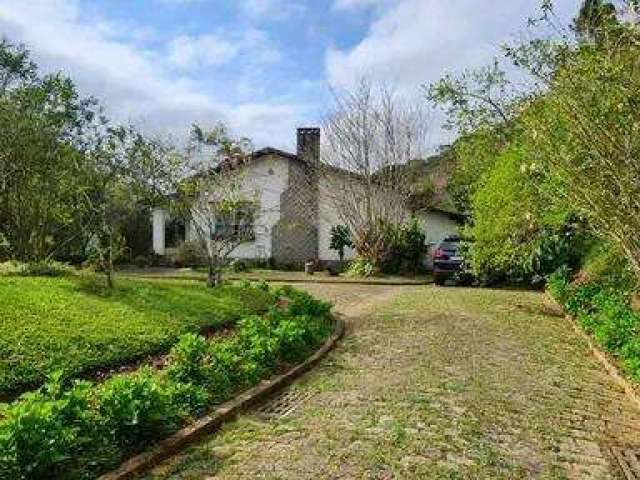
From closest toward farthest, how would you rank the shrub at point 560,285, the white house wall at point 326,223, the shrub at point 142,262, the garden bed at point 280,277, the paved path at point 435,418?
the paved path at point 435,418 → the shrub at point 560,285 → the garden bed at point 280,277 → the white house wall at point 326,223 → the shrub at point 142,262

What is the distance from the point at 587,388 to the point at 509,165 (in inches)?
350

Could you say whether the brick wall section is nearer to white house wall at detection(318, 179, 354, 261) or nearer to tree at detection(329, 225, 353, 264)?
white house wall at detection(318, 179, 354, 261)

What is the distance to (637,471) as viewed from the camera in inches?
239

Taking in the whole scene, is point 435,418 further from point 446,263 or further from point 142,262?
point 142,262

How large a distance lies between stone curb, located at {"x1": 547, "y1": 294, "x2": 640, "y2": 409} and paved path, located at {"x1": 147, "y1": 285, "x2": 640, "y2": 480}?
13cm

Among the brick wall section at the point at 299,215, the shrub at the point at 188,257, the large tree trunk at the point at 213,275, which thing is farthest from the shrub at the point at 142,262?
the large tree trunk at the point at 213,275

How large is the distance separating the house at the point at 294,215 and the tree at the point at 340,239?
697 mm

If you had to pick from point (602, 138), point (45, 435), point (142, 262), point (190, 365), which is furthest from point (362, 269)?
point (45, 435)

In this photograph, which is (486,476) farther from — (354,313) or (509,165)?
(509,165)

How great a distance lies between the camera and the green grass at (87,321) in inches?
321

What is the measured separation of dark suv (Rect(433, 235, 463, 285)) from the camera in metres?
25.0

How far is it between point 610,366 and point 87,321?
23.9ft

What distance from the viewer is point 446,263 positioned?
82.5ft

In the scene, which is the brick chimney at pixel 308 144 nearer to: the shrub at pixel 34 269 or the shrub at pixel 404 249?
A: the shrub at pixel 404 249
